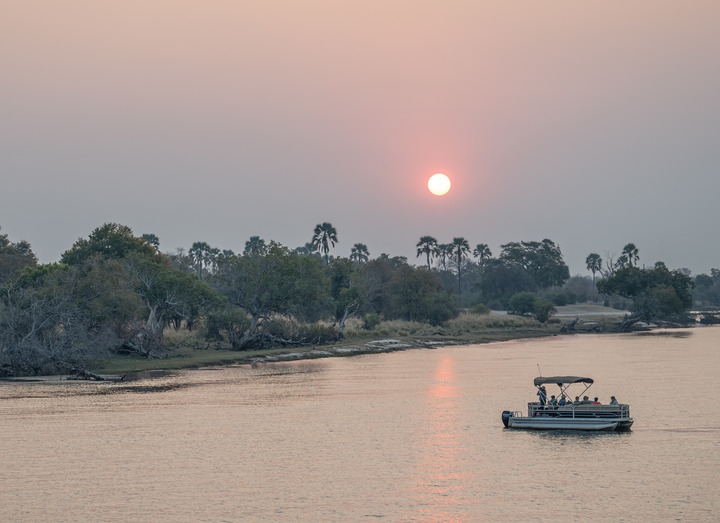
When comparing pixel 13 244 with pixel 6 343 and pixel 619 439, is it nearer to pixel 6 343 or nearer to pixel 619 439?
pixel 6 343

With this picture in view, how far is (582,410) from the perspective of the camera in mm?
49344

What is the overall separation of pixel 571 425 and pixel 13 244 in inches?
5973

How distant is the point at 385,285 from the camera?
157 metres

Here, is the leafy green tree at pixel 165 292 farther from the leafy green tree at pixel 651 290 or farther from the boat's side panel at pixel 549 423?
the leafy green tree at pixel 651 290

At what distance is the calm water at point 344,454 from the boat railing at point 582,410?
1651 mm

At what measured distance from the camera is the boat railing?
157 ft

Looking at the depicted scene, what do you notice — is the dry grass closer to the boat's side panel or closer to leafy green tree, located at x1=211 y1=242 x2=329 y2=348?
leafy green tree, located at x1=211 y1=242 x2=329 y2=348

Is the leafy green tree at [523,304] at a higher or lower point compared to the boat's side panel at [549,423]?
higher

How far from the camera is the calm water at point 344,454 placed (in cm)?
3266

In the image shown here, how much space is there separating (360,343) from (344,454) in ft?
241

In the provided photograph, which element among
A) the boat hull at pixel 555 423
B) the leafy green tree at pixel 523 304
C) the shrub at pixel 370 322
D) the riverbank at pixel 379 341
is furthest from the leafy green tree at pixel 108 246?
the leafy green tree at pixel 523 304

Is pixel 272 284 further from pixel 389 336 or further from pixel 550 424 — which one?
pixel 550 424

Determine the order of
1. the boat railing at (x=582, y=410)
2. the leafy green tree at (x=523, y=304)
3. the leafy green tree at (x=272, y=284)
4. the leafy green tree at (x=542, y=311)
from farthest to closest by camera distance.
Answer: the leafy green tree at (x=523, y=304) → the leafy green tree at (x=542, y=311) → the leafy green tree at (x=272, y=284) → the boat railing at (x=582, y=410)

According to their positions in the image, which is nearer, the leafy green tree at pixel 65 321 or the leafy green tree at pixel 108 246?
the leafy green tree at pixel 65 321
